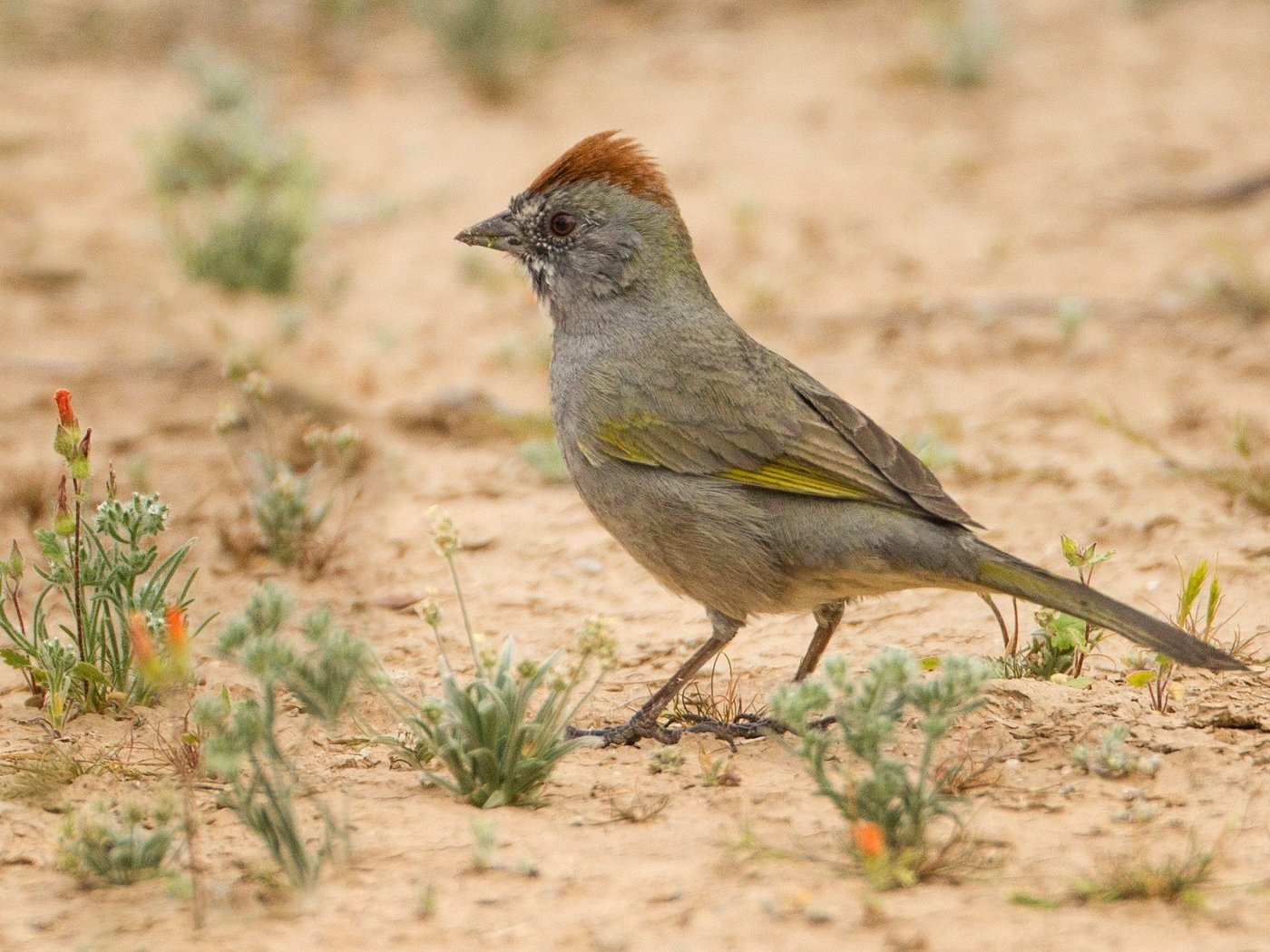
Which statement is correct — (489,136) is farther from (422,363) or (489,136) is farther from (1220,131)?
(1220,131)

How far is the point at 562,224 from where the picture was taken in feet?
17.2

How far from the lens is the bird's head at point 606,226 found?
5.13 meters

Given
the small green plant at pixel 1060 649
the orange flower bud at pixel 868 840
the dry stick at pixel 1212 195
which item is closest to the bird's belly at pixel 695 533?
the small green plant at pixel 1060 649

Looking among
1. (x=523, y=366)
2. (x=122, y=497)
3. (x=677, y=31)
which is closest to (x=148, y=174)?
(x=523, y=366)

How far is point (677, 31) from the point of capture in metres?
11.2

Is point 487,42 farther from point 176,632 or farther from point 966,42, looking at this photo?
point 176,632

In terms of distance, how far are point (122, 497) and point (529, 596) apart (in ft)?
5.85

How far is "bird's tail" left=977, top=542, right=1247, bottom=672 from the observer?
371 centimetres

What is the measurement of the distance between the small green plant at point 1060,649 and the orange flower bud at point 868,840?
126 cm

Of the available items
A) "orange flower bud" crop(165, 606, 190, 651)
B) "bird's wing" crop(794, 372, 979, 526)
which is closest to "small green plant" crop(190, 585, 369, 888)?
"orange flower bud" crop(165, 606, 190, 651)

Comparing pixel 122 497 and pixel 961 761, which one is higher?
pixel 122 497

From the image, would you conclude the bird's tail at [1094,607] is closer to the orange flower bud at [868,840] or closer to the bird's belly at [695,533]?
the bird's belly at [695,533]

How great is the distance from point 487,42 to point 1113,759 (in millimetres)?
7707

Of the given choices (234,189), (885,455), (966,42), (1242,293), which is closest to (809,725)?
(885,455)
